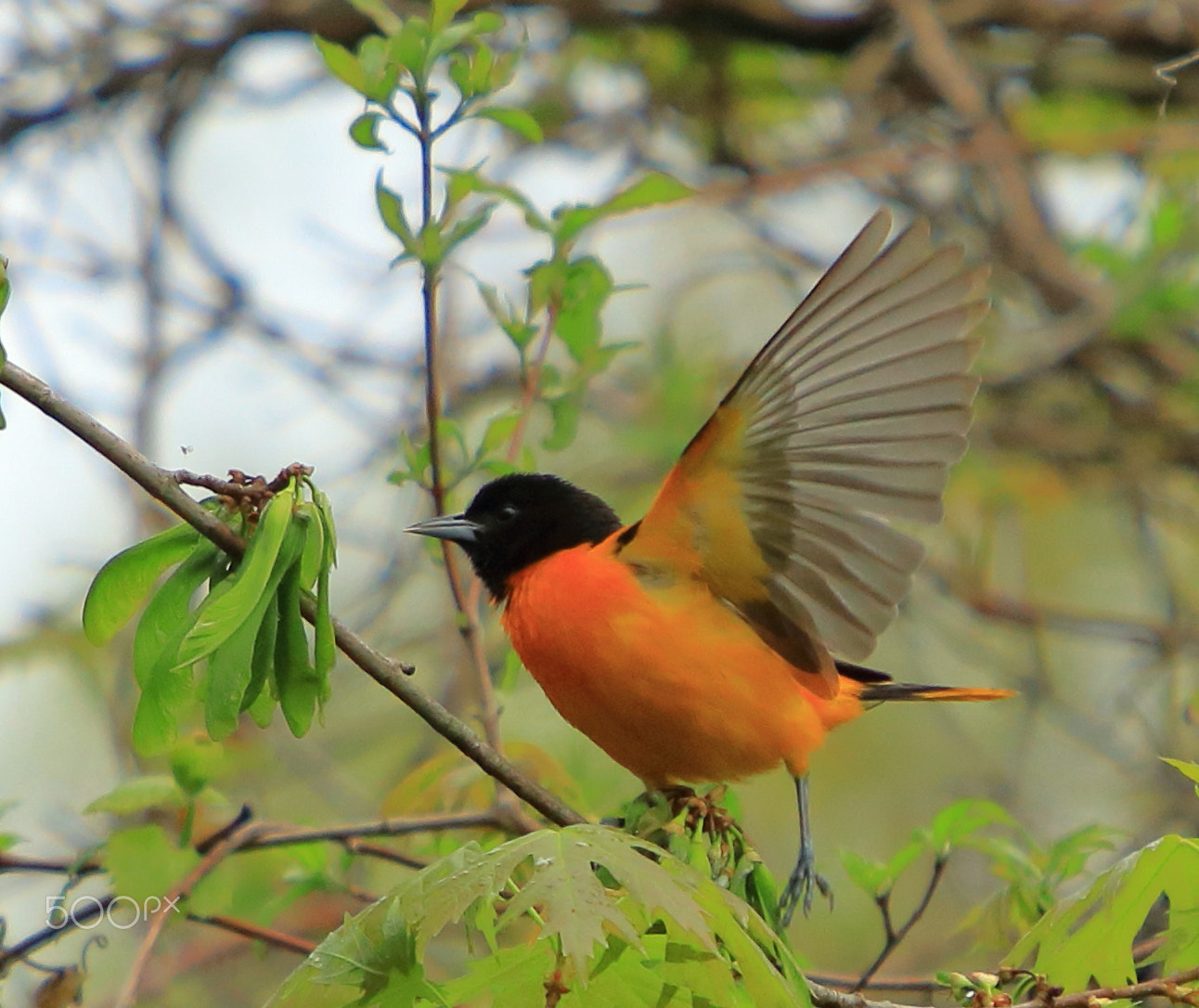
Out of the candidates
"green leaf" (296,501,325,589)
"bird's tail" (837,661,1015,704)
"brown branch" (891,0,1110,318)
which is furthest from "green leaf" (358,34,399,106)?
"brown branch" (891,0,1110,318)

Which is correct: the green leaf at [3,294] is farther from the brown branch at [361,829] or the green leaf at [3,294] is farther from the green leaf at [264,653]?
the brown branch at [361,829]

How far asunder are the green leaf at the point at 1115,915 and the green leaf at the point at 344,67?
4.97 feet

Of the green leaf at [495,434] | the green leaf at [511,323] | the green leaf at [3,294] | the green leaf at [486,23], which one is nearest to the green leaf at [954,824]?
the green leaf at [495,434]

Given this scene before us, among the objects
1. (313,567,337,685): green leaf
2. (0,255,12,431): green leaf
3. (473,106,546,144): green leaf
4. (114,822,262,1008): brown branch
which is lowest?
(114,822,262,1008): brown branch

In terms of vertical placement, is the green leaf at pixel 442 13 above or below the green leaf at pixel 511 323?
above

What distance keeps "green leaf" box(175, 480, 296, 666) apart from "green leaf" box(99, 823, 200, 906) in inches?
36.3

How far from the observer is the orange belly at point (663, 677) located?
111 inches

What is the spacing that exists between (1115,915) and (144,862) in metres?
1.54

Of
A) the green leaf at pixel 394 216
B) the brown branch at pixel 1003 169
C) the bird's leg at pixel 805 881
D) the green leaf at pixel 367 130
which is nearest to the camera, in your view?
the green leaf at pixel 367 130

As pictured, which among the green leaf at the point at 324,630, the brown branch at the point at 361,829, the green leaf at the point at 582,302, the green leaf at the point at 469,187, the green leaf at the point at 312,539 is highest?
the green leaf at the point at 469,187

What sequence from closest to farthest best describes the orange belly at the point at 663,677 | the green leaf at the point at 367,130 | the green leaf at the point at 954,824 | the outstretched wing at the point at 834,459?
the green leaf at the point at 367,130 < the outstretched wing at the point at 834,459 < the green leaf at the point at 954,824 < the orange belly at the point at 663,677

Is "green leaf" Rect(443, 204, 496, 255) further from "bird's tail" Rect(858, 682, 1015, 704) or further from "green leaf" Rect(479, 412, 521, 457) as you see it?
"bird's tail" Rect(858, 682, 1015, 704)

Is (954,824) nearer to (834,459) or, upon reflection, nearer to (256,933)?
(834,459)
